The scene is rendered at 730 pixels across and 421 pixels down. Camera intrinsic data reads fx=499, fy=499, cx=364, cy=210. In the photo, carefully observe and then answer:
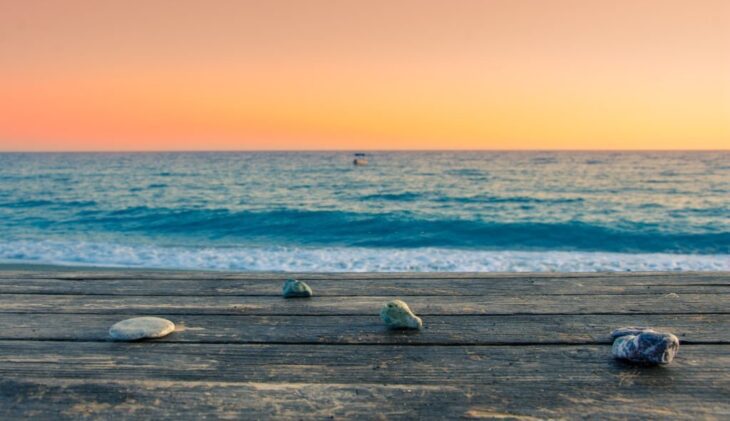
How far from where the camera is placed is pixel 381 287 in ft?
8.27

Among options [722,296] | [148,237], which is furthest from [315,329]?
[148,237]

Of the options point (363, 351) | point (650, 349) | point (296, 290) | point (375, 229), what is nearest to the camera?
point (650, 349)

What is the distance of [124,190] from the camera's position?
26516mm

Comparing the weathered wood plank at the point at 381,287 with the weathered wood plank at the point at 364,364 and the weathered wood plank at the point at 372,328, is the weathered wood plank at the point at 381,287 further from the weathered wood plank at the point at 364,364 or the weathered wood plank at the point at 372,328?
the weathered wood plank at the point at 364,364

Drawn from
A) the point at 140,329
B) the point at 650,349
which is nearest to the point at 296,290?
the point at 140,329

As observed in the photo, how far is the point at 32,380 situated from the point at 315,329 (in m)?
0.89

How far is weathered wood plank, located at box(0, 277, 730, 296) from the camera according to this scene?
2.38 meters

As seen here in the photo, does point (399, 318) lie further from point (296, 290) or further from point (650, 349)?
point (650, 349)

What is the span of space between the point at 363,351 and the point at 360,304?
0.56 metres

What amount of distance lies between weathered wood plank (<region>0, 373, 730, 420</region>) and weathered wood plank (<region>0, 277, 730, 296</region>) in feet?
3.31

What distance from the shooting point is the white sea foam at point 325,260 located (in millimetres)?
8445

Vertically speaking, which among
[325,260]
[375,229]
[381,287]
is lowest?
[375,229]

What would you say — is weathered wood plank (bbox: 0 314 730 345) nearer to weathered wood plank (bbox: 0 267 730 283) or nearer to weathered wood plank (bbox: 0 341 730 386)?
weathered wood plank (bbox: 0 341 730 386)

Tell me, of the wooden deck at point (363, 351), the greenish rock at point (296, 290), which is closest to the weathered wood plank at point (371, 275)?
the wooden deck at point (363, 351)
